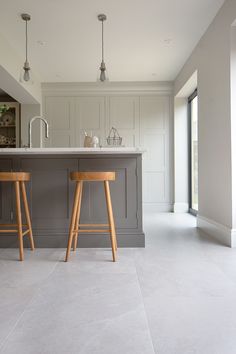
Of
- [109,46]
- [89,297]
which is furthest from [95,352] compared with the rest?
[109,46]

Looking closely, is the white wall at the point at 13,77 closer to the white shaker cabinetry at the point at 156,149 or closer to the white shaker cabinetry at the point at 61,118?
the white shaker cabinetry at the point at 61,118

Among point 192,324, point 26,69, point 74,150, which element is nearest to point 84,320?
point 192,324

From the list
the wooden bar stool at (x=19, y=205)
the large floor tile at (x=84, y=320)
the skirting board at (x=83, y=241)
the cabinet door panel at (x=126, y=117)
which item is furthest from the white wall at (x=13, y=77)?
the large floor tile at (x=84, y=320)

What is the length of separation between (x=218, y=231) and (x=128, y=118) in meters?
3.61

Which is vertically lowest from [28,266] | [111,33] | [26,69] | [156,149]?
[28,266]

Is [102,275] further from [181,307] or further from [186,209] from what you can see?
[186,209]

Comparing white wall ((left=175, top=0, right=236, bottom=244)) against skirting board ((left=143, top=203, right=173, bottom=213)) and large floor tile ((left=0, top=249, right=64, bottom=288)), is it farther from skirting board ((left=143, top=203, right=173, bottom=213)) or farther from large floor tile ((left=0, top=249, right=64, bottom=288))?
skirting board ((left=143, top=203, right=173, bottom=213))

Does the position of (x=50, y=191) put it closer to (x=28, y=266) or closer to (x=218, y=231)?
(x=28, y=266)

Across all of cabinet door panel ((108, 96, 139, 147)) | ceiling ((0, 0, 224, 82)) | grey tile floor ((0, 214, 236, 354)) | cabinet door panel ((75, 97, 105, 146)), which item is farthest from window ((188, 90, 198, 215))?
grey tile floor ((0, 214, 236, 354))

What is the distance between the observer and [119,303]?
1.65 metres

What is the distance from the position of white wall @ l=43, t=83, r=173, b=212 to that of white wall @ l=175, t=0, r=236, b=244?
1.99 meters

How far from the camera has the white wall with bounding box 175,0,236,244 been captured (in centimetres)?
317

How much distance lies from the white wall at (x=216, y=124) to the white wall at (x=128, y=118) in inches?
78.3

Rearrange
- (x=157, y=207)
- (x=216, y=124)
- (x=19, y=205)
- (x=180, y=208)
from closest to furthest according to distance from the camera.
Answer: (x=19, y=205) < (x=216, y=124) < (x=180, y=208) < (x=157, y=207)
